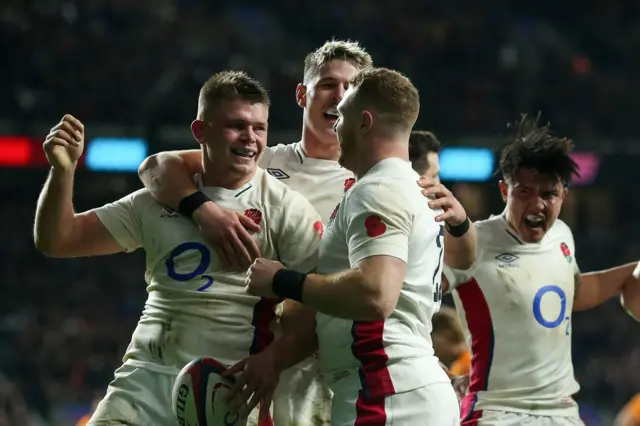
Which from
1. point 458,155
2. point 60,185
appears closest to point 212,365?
point 60,185

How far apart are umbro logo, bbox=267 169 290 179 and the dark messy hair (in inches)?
44.7

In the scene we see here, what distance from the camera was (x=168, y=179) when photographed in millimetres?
4367

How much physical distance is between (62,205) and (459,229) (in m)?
1.59

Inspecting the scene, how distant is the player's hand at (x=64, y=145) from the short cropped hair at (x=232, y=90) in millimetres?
509

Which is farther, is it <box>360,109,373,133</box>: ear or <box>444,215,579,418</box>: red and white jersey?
<box>444,215,579,418</box>: red and white jersey

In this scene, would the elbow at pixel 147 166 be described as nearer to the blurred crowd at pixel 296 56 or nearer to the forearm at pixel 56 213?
the forearm at pixel 56 213

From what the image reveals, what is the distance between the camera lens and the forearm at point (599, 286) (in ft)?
17.7

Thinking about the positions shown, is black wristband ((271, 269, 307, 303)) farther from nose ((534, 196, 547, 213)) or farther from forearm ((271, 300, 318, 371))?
nose ((534, 196, 547, 213))

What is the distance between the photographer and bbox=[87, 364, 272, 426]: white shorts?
163 inches

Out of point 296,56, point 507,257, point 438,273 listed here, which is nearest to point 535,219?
point 507,257

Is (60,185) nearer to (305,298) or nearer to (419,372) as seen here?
(305,298)

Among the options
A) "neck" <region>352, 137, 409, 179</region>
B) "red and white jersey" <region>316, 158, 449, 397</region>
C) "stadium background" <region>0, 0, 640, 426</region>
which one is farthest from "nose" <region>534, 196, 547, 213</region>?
"stadium background" <region>0, 0, 640, 426</region>

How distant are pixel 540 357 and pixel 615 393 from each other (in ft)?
35.3

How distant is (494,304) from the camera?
5086mm
